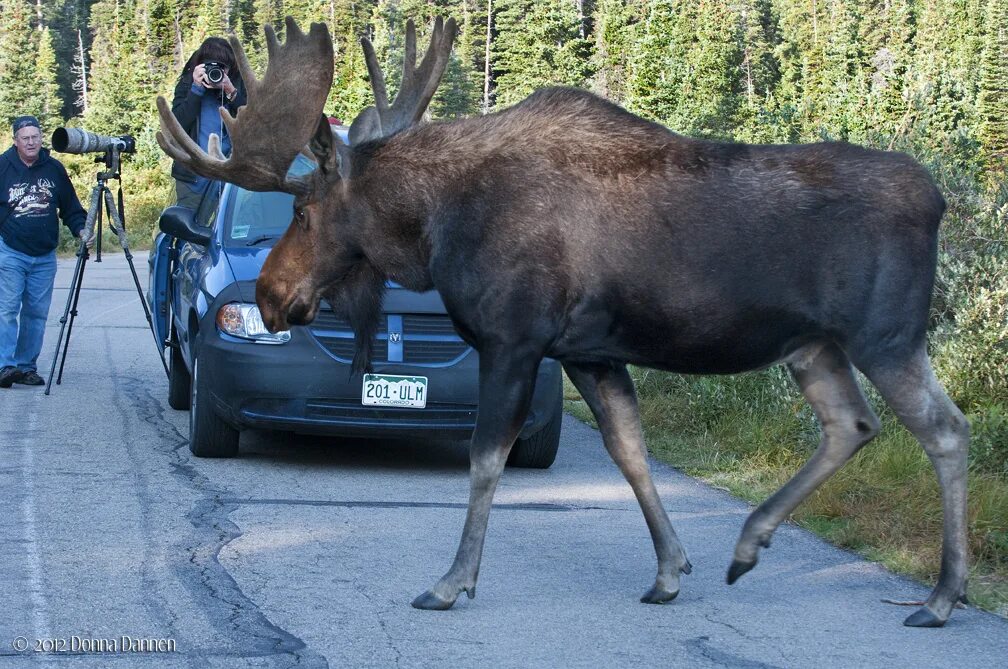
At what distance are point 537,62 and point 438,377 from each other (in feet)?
273

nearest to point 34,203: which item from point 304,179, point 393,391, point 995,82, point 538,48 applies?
point 393,391

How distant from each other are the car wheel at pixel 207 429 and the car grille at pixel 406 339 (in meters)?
0.84

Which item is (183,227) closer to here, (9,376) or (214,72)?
(214,72)

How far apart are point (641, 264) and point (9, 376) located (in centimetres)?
825

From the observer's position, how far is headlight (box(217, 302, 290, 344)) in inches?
349

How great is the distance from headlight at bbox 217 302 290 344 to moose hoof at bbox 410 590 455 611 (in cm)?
321

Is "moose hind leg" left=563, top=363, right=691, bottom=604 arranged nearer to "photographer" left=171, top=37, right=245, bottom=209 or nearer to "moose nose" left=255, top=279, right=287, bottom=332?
"moose nose" left=255, top=279, right=287, bottom=332

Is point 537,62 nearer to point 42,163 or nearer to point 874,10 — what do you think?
point 874,10

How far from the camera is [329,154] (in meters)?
6.43

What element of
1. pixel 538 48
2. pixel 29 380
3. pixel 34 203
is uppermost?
pixel 34 203

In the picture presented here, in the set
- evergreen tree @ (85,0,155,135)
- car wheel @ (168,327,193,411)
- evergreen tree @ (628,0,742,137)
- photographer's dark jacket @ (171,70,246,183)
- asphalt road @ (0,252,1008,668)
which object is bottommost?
evergreen tree @ (85,0,155,135)

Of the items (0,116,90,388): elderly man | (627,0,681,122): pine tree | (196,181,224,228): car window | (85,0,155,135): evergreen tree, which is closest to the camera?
(196,181,224,228): car window

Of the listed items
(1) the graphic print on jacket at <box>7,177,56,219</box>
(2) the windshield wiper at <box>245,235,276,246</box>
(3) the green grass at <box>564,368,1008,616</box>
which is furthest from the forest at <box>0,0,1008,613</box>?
(1) the graphic print on jacket at <box>7,177,56,219</box>

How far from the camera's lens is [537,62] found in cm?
9019
